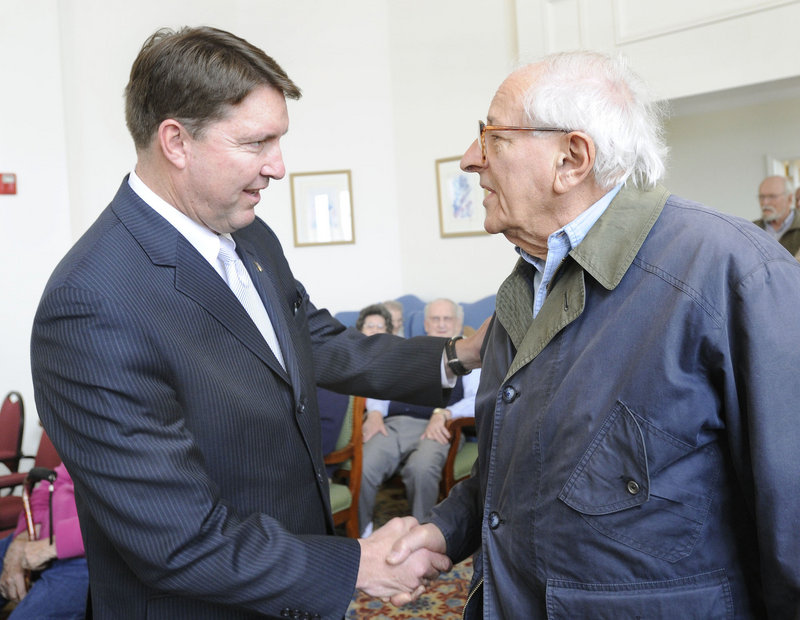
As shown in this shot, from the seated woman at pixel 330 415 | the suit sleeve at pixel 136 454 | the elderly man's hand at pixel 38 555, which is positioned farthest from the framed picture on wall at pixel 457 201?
the suit sleeve at pixel 136 454

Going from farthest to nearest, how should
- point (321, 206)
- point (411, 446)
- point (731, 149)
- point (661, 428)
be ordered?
point (731, 149), point (321, 206), point (411, 446), point (661, 428)

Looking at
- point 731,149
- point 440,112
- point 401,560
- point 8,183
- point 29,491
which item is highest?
point 440,112

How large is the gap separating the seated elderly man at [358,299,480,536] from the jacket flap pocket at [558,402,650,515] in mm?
2675

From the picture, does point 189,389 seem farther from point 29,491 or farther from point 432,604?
point 432,604

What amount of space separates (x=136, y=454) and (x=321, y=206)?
595cm

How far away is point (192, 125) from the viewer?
1.38 m

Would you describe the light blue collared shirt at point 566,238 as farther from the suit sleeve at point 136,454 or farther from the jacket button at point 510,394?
the suit sleeve at point 136,454

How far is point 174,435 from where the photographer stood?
1.26 meters

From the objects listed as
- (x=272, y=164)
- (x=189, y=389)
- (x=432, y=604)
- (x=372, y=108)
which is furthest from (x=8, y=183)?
(x=189, y=389)

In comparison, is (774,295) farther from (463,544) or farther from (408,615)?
(408,615)

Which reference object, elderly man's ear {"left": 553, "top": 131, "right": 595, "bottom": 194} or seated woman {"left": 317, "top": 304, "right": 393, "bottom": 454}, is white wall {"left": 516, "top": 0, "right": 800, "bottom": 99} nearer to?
seated woman {"left": 317, "top": 304, "right": 393, "bottom": 454}

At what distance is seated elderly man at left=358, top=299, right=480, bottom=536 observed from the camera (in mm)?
4027

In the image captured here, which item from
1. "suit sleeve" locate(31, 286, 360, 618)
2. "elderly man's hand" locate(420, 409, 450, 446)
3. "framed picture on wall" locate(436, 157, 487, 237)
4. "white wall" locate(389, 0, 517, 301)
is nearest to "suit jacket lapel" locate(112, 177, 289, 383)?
"suit sleeve" locate(31, 286, 360, 618)

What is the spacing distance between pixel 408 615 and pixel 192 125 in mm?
2601
